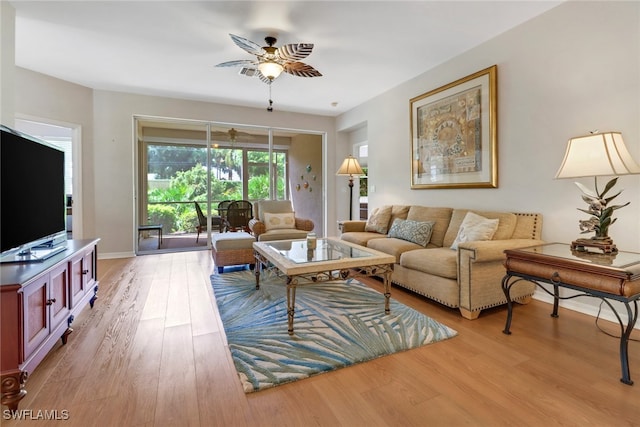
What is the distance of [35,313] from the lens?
5.28ft

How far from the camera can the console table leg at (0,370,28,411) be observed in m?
1.37

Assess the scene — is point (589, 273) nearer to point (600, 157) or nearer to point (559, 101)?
point (600, 157)

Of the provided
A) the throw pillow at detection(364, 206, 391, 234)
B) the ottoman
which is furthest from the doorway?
the throw pillow at detection(364, 206, 391, 234)

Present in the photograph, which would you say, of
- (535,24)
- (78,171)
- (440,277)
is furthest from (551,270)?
(78,171)

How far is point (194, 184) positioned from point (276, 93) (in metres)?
2.31

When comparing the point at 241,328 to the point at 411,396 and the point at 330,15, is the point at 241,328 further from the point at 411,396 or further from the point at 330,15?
the point at 330,15

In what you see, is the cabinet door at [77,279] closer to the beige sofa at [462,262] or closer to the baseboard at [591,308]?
the beige sofa at [462,262]

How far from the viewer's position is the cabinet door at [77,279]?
7.04ft

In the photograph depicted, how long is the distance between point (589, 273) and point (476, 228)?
3.92ft

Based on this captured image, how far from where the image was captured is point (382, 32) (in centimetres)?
310

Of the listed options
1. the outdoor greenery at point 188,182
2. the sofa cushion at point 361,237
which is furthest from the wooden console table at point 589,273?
the outdoor greenery at point 188,182

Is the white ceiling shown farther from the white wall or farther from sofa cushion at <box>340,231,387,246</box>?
sofa cushion at <box>340,231,387,246</box>

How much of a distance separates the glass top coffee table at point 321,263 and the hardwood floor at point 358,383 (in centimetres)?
58

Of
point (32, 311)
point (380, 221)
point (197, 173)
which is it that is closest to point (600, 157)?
point (380, 221)
